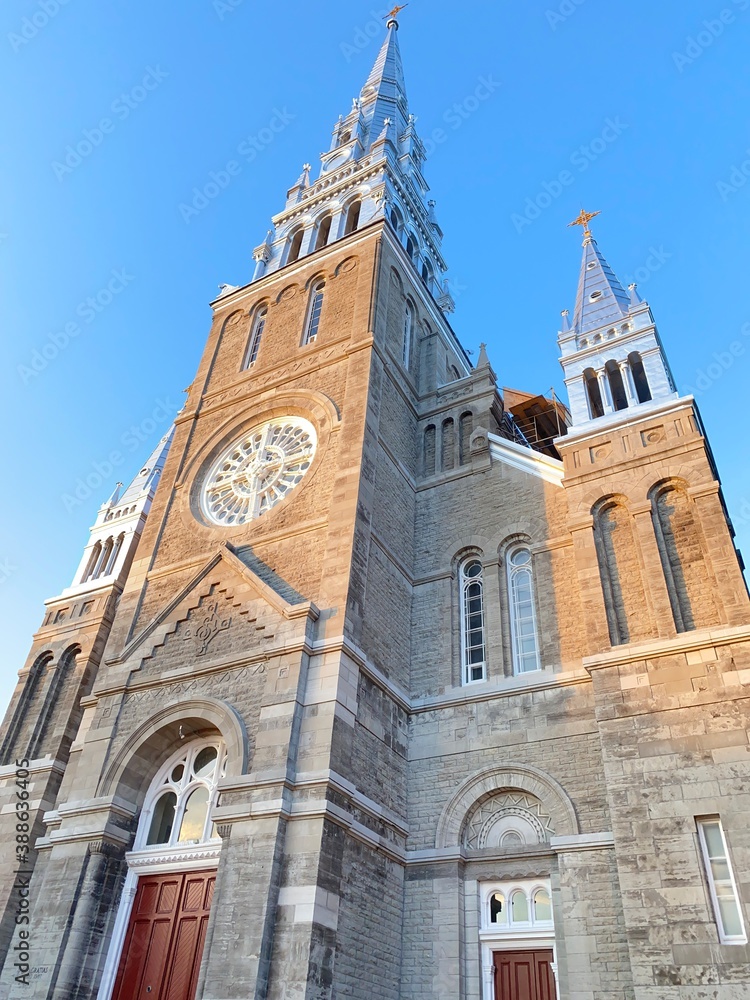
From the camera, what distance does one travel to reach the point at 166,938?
40.0 ft

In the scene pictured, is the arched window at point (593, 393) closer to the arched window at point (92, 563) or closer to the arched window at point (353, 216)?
the arched window at point (353, 216)

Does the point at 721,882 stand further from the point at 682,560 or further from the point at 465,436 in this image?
the point at 465,436

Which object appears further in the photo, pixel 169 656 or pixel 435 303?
pixel 435 303

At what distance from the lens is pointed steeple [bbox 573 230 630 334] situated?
60.0ft

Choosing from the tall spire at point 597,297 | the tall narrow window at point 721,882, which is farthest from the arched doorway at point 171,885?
the tall spire at point 597,297

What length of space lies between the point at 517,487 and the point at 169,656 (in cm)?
818

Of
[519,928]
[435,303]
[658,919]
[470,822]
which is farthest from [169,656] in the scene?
[435,303]

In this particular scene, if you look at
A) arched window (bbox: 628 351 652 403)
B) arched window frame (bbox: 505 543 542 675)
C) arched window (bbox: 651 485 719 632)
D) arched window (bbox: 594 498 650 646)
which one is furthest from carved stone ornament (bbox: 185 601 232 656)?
arched window (bbox: 628 351 652 403)

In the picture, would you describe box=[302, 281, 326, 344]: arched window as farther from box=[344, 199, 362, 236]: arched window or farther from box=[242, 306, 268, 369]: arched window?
box=[344, 199, 362, 236]: arched window

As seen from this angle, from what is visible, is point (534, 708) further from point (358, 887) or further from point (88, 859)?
point (88, 859)

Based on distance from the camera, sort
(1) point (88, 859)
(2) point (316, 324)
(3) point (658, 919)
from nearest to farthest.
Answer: (3) point (658, 919)
(1) point (88, 859)
(2) point (316, 324)

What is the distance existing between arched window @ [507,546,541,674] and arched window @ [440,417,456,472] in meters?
3.33

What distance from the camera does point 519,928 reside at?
11.9 metres

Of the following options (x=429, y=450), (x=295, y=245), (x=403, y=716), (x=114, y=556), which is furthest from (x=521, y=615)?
(x=295, y=245)
